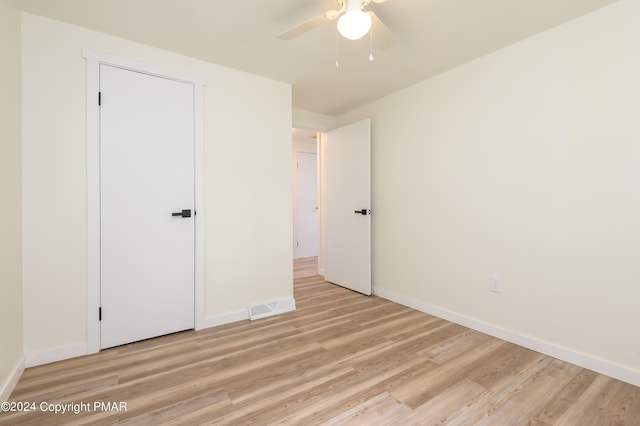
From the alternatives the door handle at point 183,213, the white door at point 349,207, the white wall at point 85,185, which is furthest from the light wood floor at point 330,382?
the white door at point 349,207

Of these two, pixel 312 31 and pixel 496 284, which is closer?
pixel 312 31

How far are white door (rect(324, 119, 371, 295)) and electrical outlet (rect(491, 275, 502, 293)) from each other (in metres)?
1.34

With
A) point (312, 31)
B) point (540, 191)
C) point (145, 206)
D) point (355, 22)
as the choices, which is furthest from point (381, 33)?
point (145, 206)

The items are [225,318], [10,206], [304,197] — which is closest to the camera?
[10,206]

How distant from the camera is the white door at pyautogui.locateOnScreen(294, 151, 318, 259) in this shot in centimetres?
585

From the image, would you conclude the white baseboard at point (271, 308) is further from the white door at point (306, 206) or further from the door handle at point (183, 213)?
the white door at point (306, 206)

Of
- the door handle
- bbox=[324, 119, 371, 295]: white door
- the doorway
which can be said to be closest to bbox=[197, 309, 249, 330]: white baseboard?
the door handle

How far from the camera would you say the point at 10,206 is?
5.61 ft

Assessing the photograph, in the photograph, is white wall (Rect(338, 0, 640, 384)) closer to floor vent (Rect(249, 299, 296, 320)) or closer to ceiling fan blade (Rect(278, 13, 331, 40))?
floor vent (Rect(249, 299, 296, 320))

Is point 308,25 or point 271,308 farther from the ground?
point 308,25

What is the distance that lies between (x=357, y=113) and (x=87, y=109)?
2773 millimetres

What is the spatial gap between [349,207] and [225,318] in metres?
1.92

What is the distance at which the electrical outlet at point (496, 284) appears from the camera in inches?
93.0

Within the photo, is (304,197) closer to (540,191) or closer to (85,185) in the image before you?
(85,185)
